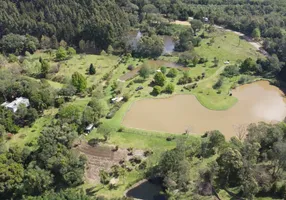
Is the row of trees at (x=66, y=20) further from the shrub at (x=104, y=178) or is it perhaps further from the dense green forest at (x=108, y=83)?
the shrub at (x=104, y=178)

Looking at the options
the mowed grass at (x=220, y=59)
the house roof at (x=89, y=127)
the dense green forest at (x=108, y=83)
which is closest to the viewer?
the dense green forest at (x=108, y=83)

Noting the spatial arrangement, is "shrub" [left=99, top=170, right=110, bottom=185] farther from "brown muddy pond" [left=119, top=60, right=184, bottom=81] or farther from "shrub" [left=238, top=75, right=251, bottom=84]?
"shrub" [left=238, top=75, right=251, bottom=84]

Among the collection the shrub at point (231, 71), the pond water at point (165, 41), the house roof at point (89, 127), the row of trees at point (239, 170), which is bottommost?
the pond water at point (165, 41)

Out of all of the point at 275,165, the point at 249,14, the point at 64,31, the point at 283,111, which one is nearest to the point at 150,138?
the point at 275,165

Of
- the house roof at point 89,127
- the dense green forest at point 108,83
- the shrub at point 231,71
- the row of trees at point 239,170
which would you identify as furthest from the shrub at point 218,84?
the house roof at point 89,127

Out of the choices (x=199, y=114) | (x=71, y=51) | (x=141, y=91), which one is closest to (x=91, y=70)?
(x=71, y=51)
